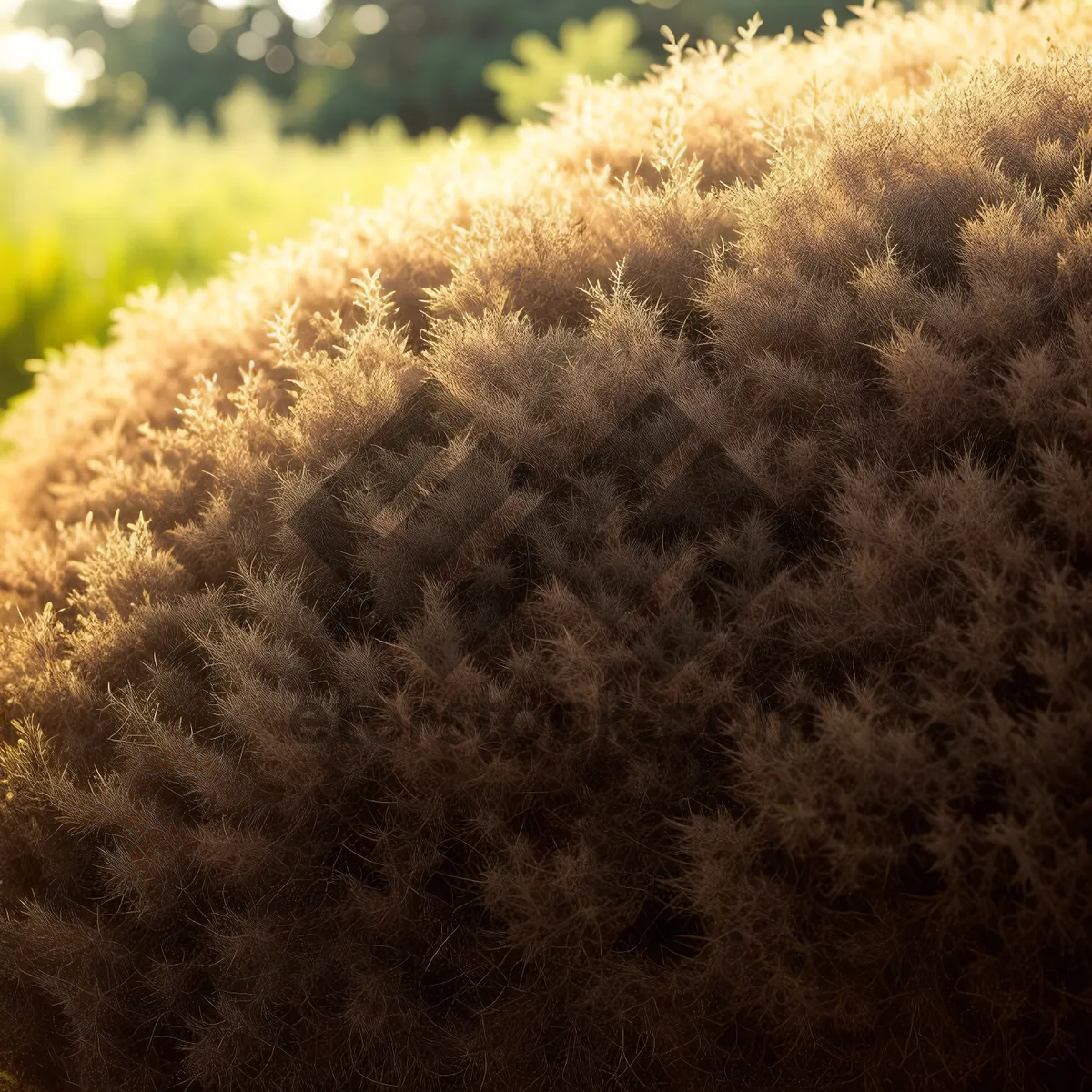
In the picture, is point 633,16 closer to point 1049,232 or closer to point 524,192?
point 524,192

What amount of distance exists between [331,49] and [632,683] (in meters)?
22.6

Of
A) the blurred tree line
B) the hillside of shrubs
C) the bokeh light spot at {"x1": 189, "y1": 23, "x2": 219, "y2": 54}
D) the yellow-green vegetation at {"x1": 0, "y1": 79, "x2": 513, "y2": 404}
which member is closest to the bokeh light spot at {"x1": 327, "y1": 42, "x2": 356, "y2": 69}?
the blurred tree line

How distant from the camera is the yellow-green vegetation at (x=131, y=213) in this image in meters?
8.82

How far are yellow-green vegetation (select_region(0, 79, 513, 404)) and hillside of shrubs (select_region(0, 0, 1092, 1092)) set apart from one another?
466 centimetres

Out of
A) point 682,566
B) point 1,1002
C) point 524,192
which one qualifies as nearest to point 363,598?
point 682,566

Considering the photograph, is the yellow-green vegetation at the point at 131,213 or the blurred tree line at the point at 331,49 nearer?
the yellow-green vegetation at the point at 131,213

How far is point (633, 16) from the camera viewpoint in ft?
61.1

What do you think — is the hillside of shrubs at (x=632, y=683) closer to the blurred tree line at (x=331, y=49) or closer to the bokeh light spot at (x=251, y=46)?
the blurred tree line at (x=331, y=49)

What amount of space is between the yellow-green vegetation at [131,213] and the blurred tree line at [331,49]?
720 cm

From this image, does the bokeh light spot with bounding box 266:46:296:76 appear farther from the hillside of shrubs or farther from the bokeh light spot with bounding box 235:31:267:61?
the hillside of shrubs

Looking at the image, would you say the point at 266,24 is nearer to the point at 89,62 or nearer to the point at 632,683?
the point at 89,62

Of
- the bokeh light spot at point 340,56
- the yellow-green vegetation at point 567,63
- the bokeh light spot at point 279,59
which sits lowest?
the yellow-green vegetation at point 567,63

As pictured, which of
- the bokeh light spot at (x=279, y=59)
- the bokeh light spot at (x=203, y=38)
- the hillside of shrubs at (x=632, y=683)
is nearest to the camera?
the hillside of shrubs at (x=632, y=683)

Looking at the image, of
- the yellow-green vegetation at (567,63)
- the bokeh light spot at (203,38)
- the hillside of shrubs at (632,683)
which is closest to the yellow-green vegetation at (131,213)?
the yellow-green vegetation at (567,63)
